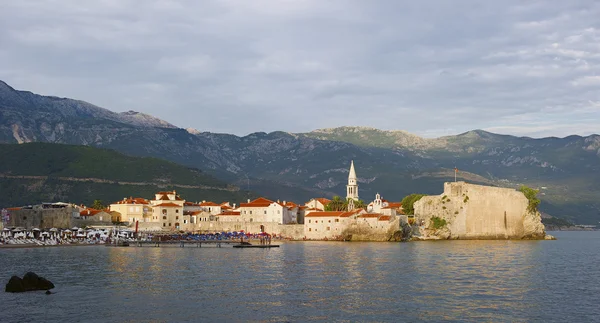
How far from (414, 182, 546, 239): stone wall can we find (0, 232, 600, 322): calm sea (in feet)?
123

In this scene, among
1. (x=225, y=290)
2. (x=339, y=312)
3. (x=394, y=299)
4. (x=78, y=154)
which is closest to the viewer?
(x=339, y=312)

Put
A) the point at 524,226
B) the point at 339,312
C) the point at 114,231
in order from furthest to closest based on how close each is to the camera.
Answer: the point at 524,226 < the point at 114,231 < the point at 339,312

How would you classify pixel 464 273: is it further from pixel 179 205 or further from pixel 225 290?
pixel 179 205

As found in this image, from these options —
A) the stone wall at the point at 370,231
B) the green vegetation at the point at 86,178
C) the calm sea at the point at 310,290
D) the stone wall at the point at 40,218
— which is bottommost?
the calm sea at the point at 310,290

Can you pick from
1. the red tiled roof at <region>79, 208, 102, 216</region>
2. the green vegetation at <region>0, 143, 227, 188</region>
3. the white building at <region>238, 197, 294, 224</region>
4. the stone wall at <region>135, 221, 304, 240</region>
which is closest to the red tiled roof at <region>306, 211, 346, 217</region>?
the stone wall at <region>135, 221, 304, 240</region>

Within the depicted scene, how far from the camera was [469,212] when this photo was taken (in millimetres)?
101375

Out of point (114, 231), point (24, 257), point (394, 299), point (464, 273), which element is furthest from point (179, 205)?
point (394, 299)

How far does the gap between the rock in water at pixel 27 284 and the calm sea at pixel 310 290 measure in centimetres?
119

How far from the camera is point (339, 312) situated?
1256 inches

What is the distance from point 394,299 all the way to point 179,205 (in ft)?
282

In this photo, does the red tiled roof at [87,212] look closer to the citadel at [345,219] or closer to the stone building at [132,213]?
the citadel at [345,219]

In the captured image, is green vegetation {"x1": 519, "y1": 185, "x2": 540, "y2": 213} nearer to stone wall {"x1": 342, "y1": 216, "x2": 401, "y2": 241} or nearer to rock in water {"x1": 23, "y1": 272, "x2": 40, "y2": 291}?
stone wall {"x1": 342, "y1": 216, "x2": 401, "y2": 241}

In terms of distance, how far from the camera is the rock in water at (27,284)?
38.2 metres

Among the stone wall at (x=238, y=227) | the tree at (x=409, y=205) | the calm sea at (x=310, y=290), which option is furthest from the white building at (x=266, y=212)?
the calm sea at (x=310, y=290)
